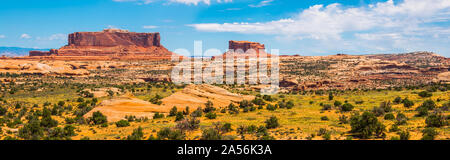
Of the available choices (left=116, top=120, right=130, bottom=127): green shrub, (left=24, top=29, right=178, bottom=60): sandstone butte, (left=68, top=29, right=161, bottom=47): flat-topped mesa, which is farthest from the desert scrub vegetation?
(left=68, top=29, right=161, bottom=47): flat-topped mesa

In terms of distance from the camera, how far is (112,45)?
174 m

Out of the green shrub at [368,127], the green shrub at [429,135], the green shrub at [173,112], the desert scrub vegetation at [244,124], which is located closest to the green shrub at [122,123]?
the desert scrub vegetation at [244,124]

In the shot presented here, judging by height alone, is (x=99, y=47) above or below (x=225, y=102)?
Answer: above

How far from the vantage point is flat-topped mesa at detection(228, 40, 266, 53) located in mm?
166587

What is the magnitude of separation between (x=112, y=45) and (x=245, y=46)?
80.1m

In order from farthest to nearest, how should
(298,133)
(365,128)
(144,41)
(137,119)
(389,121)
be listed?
(144,41) → (137,119) → (389,121) → (298,133) → (365,128)

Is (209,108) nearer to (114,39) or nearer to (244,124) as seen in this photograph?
(244,124)

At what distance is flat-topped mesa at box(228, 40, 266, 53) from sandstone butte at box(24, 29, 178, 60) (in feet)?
118

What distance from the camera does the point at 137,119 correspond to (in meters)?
27.2

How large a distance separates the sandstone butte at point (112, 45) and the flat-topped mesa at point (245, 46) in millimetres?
36001

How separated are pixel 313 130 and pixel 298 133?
1446mm
